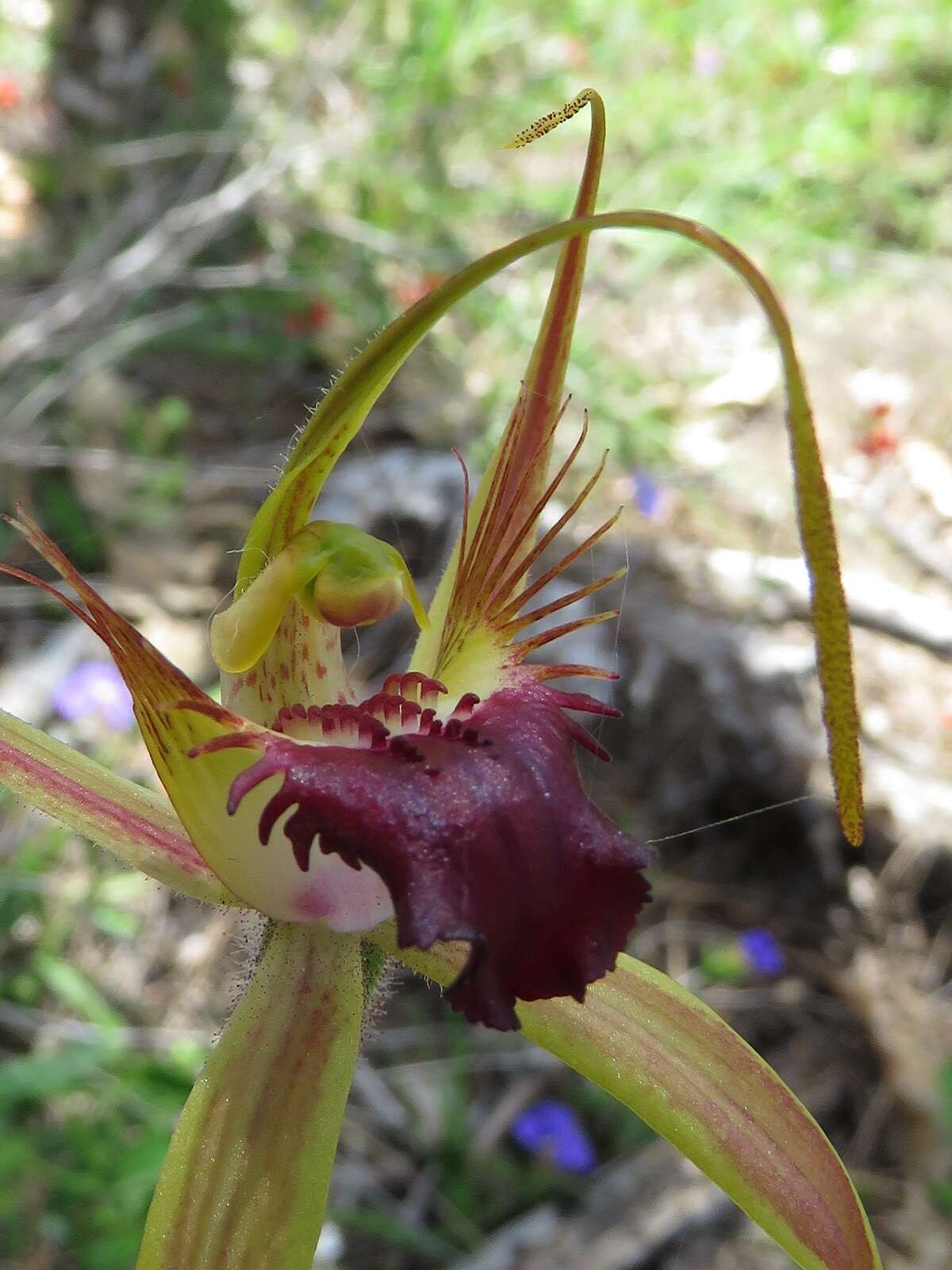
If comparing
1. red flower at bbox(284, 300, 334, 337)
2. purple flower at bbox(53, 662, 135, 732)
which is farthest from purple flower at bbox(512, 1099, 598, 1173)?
red flower at bbox(284, 300, 334, 337)

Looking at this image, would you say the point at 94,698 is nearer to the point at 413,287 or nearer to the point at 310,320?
the point at 310,320

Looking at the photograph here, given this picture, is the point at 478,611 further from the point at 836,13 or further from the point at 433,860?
the point at 836,13

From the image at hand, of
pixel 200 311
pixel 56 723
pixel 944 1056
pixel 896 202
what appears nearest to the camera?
pixel 944 1056

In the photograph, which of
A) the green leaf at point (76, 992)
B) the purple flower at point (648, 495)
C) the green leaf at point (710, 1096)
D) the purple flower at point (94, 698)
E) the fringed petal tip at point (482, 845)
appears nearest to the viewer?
the fringed petal tip at point (482, 845)

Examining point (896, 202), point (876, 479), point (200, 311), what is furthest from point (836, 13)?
point (200, 311)

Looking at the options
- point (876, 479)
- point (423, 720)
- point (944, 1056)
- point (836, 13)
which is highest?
point (836, 13)

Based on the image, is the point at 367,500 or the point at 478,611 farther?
the point at 367,500

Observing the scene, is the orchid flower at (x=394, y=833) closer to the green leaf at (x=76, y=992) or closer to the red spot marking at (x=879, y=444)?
the green leaf at (x=76, y=992)

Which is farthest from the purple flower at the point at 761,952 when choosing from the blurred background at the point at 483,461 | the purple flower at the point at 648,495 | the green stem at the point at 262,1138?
the green stem at the point at 262,1138
